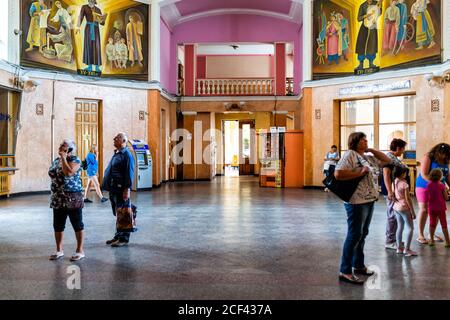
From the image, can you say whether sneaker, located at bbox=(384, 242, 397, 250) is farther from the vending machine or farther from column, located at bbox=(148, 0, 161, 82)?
column, located at bbox=(148, 0, 161, 82)

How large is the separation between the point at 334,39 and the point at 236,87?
590 centimetres

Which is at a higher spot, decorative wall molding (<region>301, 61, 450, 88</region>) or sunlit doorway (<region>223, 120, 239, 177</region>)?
decorative wall molding (<region>301, 61, 450, 88</region>)

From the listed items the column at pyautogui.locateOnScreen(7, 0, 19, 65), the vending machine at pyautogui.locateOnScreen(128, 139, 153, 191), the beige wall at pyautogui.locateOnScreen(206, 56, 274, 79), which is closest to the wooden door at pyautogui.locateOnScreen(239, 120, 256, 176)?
the beige wall at pyautogui.locateOnScreen(206, 56, 274, 79)

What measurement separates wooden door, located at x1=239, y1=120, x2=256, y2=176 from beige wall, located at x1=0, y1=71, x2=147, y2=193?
429 inches

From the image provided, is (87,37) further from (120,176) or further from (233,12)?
(120,176)

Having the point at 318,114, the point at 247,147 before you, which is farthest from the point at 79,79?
the point at 247,147

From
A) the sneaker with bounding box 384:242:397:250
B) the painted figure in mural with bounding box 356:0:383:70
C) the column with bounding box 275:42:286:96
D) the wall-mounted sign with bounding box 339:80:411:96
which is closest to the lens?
the sneaker with bounding box 384:242:397:250

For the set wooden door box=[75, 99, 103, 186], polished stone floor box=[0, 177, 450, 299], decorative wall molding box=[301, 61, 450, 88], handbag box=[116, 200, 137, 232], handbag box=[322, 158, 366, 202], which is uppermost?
decorative wall molding box=[301, 61, 450, 88]

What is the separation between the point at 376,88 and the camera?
45.9ft

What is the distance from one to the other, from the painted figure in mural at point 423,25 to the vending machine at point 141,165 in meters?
9.31

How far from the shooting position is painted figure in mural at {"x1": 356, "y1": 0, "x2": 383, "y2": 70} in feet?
45.8

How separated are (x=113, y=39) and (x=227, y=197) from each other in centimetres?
727

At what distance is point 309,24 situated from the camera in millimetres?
15883
